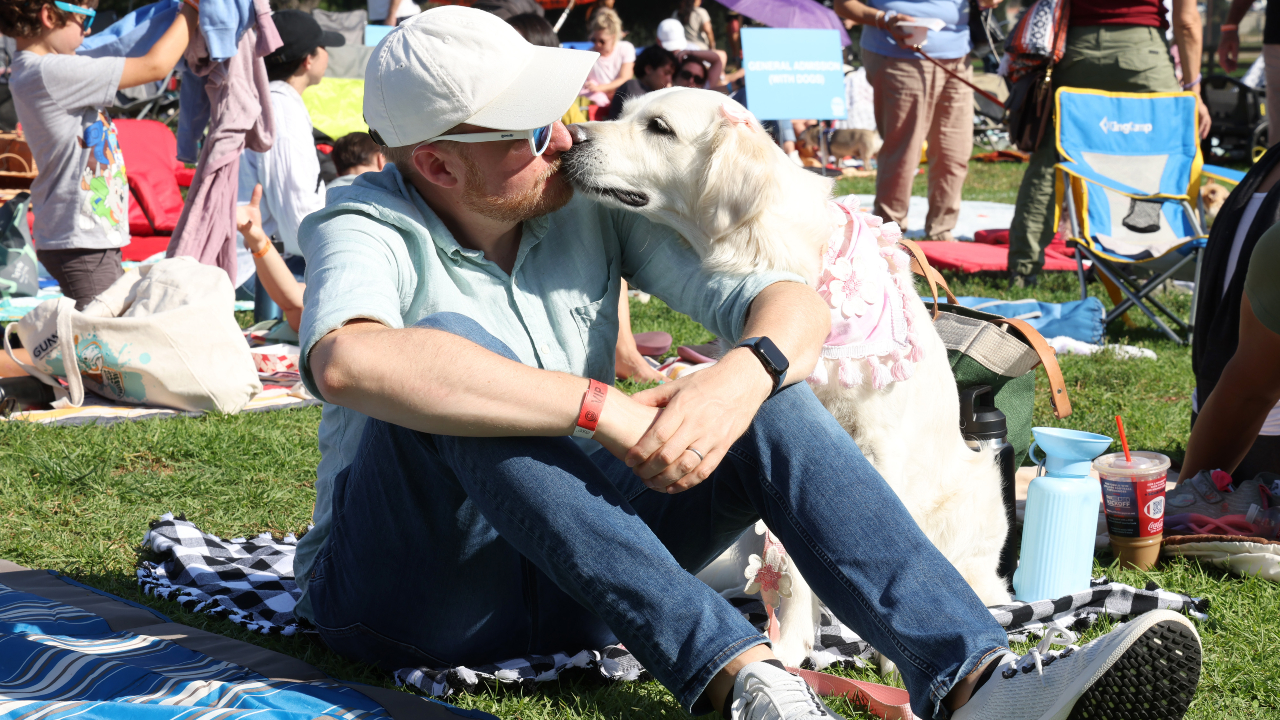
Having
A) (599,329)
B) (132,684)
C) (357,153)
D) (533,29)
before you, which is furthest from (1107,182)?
(132,684)

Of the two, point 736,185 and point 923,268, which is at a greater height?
point 736,185

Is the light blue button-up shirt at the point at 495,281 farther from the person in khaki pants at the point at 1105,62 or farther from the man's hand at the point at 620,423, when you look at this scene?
the person in khaki pants at the point at 1105,62

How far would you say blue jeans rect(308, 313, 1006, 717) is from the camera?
5.73ft

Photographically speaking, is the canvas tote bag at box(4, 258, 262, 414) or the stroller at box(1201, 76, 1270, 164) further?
the stroller at box(1201, 76, 1270, 164)

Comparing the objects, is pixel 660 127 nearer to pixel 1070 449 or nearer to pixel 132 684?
pixel 1070 449

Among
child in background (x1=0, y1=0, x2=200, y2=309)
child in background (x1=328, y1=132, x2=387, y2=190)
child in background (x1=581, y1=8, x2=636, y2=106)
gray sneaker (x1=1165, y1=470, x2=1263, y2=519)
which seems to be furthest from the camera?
child in background (x1=581, y1=8, x2=636, y2=106)

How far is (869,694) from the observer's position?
210cm

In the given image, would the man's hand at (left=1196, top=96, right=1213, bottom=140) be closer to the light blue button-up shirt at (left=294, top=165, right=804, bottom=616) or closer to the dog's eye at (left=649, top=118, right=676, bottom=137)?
the dog's eye at (left=649, top=118, right=676, bottom=137)

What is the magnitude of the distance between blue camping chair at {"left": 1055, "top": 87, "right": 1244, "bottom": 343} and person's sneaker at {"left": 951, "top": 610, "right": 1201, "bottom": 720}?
4564 mm

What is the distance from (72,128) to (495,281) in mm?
3550

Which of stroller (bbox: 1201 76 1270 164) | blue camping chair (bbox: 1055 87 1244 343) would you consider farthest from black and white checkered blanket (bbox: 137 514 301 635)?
stroller (bbox: 1201 76 1270 164)

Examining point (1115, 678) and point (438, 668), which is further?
point (438, 668)

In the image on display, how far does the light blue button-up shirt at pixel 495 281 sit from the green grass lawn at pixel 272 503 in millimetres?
668

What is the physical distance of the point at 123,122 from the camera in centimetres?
822
